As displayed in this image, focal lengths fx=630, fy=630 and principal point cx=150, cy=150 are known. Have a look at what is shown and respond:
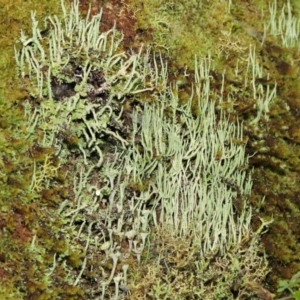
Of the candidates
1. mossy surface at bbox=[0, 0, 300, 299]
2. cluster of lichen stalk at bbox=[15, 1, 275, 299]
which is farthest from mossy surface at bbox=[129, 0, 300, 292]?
cluster of lichen stalk at bbox=[15, 1, 275, 299]

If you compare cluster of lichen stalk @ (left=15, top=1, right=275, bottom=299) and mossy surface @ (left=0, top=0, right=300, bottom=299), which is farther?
cluster of lichen stalk @ (left=15, top=1, right=275, bottom=299)

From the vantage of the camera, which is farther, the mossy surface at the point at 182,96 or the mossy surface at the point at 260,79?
the mossy surface at the point at 260,79

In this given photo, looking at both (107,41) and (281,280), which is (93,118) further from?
(281,280)

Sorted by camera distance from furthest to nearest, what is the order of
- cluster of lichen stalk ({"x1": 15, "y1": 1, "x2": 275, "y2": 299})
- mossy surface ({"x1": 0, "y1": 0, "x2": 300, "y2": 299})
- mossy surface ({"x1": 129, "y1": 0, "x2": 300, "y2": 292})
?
mossy surface ({"x1": 129, "y1": 0, "x2": 300, "y2": 292})
cluster of lichen stalk ({"x1": 15, "y1": 1, "x2": 275, "y2": 299})
mossy surface ({"x1": 0, "y1": 0, "x2": 300, "y2": 299})

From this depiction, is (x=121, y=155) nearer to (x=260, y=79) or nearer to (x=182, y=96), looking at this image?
(x=182, y=96)

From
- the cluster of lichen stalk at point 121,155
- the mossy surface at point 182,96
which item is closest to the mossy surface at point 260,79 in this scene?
the mossy surface at point 182,96

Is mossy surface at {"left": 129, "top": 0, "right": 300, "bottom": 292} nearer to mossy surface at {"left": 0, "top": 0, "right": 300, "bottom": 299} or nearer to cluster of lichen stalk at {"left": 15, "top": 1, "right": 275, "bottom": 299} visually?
mossy surface at {"left": 0, "top": 0, "right": 300, "bottom": 299}

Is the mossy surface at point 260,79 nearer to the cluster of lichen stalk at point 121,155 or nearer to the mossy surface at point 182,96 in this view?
the mossy surface at point 182,96

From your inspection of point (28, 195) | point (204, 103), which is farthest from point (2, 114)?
point (204, 103)
